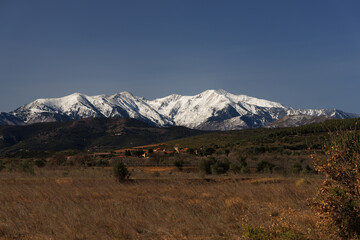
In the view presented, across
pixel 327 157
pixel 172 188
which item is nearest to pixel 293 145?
pixel 172 188

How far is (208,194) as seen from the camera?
478 inches

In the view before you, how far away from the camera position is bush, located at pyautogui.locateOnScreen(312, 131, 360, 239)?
6.54 m

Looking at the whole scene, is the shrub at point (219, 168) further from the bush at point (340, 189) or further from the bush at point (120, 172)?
the bush at point (340, 189)

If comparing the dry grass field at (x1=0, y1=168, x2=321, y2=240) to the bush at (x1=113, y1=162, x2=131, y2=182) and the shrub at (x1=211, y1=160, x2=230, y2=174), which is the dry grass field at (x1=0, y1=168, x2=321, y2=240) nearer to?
the bush at (x1=113, y1=162, x2=131, y2=182)

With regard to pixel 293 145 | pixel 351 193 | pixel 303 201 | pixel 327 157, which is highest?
pixel 327 157

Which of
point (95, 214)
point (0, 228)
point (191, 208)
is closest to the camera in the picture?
point (0, 228)

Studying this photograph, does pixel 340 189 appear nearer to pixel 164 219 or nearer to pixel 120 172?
pixel 164 219

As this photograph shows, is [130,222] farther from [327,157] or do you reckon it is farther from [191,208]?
[327,157]

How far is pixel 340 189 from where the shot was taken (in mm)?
6723

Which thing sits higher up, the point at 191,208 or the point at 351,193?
the point at 351,193

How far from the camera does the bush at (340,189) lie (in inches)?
257

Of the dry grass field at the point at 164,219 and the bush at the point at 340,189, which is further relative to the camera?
the dry grass field at the point at 164,219

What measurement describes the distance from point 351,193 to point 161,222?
456 cm

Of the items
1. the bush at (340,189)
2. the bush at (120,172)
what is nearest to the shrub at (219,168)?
the bush at (120,172)
